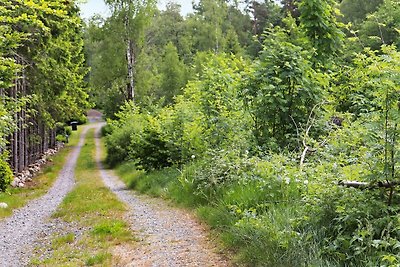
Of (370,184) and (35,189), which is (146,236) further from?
(35,189)

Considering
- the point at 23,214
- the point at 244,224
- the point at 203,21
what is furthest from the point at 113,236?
the point at 203,21

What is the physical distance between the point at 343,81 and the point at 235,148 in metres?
3.99

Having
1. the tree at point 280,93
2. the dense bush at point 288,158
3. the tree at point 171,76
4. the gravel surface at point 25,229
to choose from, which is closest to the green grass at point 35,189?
the gravel surface at point 25,229

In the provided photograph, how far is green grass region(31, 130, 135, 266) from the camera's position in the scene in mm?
6902

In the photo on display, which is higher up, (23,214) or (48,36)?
(48,36)

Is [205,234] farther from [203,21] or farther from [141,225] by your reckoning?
[203,21]

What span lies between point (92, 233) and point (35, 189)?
11.4 metres

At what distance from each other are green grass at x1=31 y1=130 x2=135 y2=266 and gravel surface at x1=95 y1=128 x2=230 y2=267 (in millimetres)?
290

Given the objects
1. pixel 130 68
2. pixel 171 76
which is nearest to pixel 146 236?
pixel 130 68

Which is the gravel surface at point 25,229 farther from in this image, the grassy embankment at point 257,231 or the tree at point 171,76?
the tree at point 171,76

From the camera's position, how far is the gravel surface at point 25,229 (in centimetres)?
788

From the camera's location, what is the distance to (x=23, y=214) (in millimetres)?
12414

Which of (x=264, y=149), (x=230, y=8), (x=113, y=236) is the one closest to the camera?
(x=113, y=236)

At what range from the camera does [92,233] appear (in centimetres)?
836
